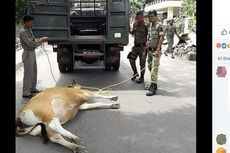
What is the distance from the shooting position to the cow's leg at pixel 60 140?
439 centimetres

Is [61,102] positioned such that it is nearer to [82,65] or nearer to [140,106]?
[140,106]

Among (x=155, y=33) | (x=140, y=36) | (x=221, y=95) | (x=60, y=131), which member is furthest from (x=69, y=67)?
(x=221, y=95)

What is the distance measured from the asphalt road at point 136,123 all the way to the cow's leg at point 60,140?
0.38ft

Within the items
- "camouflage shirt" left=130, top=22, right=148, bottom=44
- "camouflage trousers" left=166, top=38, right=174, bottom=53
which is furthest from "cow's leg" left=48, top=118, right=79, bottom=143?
"camouflage trousers" left=166, top=38, right=174, bottom=53

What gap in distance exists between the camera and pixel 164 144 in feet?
15.3

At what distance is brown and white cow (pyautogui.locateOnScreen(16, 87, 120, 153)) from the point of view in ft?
14.7

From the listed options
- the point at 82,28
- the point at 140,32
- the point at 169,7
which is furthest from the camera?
the point at 169,7

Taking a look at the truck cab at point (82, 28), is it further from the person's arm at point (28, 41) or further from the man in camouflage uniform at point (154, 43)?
the man in camouflage uniform at point (154, 43)

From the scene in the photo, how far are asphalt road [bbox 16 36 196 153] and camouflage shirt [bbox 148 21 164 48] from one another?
1.14 m

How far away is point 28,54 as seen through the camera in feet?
24.7

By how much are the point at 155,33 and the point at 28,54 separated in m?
2.77

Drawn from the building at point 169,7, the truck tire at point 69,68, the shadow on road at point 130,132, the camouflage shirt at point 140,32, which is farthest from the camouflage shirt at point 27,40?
the building at point 169,7

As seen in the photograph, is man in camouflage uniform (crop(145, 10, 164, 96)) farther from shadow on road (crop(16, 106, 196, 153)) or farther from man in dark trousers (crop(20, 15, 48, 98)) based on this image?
man in dark trousers (crop(20, 15, 48, 98))

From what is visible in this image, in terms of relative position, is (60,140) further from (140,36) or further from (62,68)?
(62,68)
